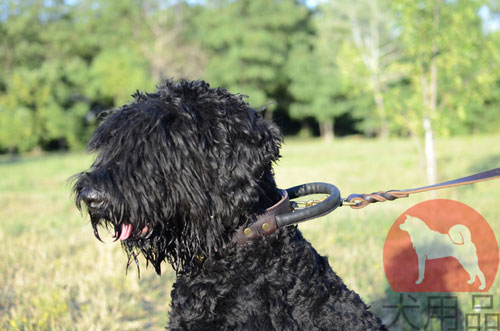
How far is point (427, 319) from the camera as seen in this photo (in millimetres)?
4277

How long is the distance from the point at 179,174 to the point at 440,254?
190 inches

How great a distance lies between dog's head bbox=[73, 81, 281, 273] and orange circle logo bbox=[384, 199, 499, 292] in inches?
135

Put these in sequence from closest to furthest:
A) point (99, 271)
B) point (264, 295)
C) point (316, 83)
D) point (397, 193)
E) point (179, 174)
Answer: point (179, 174), point (264, 295), point (397, 193), point (99, 271), point (316, 83)

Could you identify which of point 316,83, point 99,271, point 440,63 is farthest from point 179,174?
point 316,83

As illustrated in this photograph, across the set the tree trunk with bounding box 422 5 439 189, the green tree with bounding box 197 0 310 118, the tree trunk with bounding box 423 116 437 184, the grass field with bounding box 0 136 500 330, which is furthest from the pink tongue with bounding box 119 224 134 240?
the green tree with bounding box 197 0 310 118

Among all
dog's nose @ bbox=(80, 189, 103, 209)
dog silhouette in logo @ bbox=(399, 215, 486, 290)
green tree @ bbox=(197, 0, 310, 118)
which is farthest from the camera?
green tree @ bbox=(197, 0, 310, 118)

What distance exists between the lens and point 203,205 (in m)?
2.12

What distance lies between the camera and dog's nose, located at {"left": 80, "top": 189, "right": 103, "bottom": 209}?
6.48 ft

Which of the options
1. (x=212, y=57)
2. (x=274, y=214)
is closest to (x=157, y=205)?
(x=274, y=214)

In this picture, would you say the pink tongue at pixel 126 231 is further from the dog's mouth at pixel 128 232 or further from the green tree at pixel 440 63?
the green tree at pixel 440 63

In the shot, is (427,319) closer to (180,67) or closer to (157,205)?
(157,205)

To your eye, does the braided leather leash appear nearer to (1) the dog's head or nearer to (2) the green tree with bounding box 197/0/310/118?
(1) the dog's head

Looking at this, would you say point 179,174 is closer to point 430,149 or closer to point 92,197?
point 92,197

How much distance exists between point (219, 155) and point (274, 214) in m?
0.46
